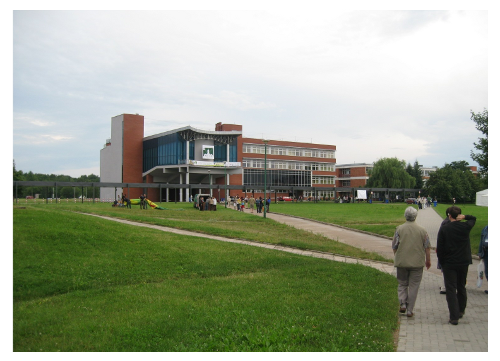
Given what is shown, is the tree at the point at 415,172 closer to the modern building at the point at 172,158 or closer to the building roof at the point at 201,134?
the modern building at the point at 172,158

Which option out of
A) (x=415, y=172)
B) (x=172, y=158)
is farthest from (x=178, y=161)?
(x=415, y=172)

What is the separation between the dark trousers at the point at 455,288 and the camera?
6.73 metres

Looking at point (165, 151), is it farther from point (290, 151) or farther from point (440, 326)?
point (440, 326)

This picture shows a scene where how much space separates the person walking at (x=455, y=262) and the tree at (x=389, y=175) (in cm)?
8954

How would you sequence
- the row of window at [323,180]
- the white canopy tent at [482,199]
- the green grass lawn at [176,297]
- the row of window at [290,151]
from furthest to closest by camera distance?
1. the row of window at [323,180]
2. the row of window at [290,151]
3. the white canopy tent at [482,199]
4. the green grass lawn at [176,297]

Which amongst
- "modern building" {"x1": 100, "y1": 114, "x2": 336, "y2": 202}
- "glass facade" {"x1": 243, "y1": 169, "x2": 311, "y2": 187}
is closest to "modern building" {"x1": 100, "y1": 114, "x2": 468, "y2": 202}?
"modern building" {"x1": 100, "y1": 114, "x2": 336, "y2": 202}

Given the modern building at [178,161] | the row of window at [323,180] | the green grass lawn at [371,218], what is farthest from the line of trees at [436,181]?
the green grass lawn at [371,218]

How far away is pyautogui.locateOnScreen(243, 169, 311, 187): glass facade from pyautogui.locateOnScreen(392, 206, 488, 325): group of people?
88.9 meters

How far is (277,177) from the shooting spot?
4035 inches

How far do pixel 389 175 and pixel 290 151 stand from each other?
25.1m

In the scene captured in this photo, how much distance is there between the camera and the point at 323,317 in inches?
266
